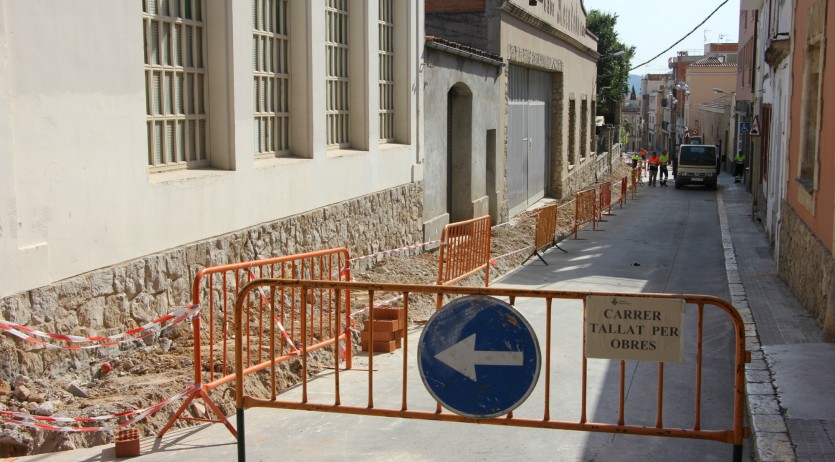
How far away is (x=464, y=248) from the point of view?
42.5 feet

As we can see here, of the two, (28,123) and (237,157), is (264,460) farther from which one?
(237,157)

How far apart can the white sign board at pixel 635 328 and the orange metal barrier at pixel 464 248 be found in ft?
20.6

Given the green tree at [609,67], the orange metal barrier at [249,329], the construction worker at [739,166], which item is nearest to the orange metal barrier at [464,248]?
the orange metal barrier at [249,329]

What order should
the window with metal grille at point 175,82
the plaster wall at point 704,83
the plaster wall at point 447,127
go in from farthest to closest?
1. the plaster wall at point 704,83
2. the plaster wall at point 447,127
3. the window with metal grille at point 175,82

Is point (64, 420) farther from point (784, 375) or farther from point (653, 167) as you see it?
point (653, 167)

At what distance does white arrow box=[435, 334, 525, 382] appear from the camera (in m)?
5.57

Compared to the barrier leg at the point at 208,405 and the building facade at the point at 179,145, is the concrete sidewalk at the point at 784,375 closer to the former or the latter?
the barrier leg at the point at 208,405

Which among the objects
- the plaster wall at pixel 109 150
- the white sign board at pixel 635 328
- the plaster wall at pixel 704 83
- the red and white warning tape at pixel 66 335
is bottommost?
the red and white warning tape at pixel 66 335

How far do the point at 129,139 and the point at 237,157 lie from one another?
7.15 ft

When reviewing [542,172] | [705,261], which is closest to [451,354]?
[705,261]

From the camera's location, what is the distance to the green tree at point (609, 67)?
61.0 meters

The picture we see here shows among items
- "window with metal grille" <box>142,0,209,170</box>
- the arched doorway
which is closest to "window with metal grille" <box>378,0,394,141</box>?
the arched doorway

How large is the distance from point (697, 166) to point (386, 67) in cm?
2785

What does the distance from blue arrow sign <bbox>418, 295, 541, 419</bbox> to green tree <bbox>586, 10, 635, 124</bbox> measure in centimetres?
5705
